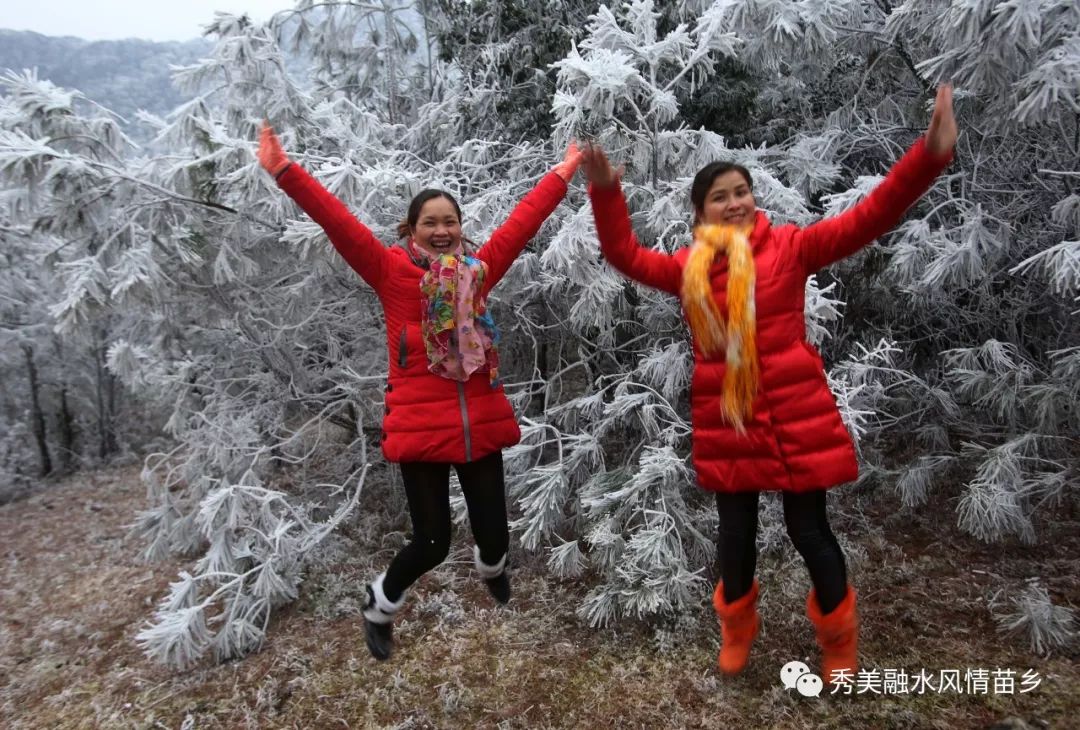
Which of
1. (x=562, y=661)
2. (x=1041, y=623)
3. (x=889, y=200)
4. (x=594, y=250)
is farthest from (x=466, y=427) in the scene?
(x=1041, y=623)

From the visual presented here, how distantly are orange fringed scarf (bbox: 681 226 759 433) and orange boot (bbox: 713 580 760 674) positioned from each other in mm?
744

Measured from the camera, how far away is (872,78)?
5023 millimetres

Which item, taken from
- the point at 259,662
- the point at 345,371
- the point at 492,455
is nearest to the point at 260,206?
the point at 345,371

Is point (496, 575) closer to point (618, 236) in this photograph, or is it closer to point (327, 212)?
point (618, 236)

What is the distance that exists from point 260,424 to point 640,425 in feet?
10.7

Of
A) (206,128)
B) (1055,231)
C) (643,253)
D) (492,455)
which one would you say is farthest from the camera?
(206,128)

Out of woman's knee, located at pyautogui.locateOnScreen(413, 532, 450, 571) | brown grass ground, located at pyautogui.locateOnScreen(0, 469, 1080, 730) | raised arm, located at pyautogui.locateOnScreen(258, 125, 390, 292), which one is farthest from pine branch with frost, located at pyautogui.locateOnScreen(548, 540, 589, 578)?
raised arm, located at pyautogui.locateOnScreen(258, 125, 390, 292)

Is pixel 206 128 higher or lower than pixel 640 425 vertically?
higher

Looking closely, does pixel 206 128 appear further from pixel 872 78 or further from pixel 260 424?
pixel 872 78

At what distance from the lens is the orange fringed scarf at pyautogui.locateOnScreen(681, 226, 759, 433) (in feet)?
7.13

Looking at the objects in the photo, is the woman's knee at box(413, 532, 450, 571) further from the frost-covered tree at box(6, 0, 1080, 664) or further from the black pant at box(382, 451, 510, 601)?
the frost-covered tree at box(6, 0, 1080, 664)

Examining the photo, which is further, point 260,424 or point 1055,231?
point 260,424

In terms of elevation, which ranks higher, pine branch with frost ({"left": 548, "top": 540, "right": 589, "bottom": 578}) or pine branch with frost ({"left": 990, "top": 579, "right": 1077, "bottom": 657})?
pine branch with frost ({"left": 548, "top": 540, "right": 589, "bottom": 578})

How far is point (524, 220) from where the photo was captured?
277cm
